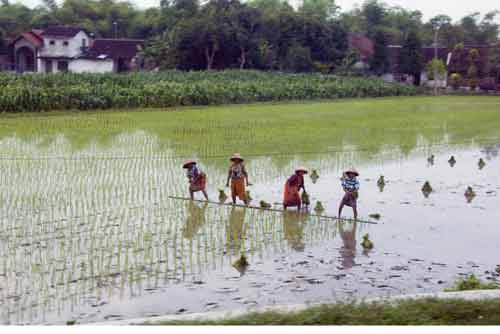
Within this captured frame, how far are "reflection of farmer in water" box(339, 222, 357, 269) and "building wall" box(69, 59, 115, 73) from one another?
2778 centimetres

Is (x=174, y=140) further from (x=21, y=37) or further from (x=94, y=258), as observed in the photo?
(x=21, y=37)

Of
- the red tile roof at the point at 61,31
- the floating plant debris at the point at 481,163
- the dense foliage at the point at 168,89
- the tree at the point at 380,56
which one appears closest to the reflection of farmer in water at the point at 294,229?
the floating plant debris at the point at 481,163

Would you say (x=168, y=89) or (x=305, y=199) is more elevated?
(x=168, y=89)

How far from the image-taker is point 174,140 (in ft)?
63.3

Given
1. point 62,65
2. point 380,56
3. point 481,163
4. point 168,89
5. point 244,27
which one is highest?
point 244,27

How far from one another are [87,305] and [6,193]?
5.77 meters

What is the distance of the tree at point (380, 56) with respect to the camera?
1565 inches

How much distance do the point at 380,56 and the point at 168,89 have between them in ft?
59.8

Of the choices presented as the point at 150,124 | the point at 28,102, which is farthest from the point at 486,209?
the point at 28,102

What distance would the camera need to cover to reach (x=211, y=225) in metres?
10.2

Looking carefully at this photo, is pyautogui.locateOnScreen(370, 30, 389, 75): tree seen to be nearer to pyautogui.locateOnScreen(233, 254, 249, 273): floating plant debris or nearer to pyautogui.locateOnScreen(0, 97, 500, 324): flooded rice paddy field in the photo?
pyautogui.locateOnScreen(0, 97, 500, 324): flooded rice paddy field

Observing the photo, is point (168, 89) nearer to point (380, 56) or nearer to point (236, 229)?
point (380, 56)

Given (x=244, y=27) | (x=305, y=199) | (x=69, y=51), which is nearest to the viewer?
(x=305, y=199)

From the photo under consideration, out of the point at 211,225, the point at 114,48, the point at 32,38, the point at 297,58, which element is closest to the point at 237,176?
the point at 211,225
